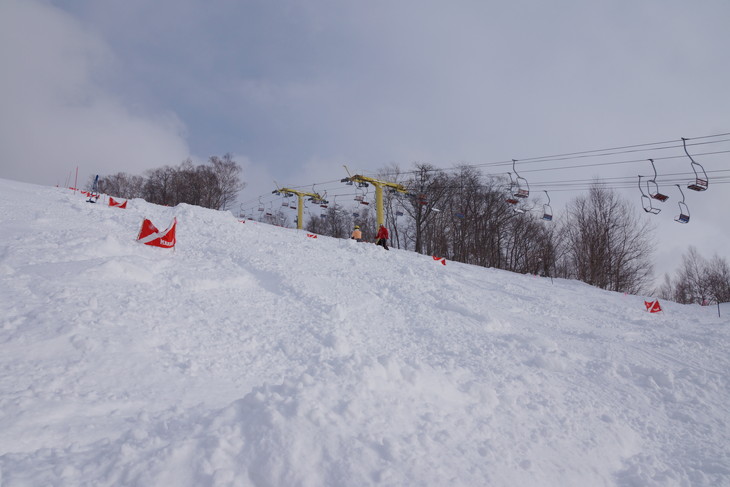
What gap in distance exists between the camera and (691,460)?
3.29 metres

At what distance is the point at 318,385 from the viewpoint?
358cm

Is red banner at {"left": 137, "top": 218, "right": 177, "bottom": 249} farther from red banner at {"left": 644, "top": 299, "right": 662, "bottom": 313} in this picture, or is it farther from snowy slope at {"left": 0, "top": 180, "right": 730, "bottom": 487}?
red banner at {"left": 644, "top": 299, "right": 662, "bottom": 313}

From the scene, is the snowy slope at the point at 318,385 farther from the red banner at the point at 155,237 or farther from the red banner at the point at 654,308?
the red banner at the point at 654,308

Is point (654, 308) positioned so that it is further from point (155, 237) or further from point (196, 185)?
point (196, 185)

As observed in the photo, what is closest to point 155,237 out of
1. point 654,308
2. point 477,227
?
point 654,308

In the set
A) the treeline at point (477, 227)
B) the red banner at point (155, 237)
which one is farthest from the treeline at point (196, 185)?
the red banner at point (155, 237)

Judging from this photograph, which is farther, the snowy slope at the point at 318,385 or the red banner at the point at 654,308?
the red banner at the point at 654,308

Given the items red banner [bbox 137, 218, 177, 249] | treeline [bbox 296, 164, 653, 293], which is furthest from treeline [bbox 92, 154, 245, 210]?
red banner [bbox 137, 218, 177, 249]

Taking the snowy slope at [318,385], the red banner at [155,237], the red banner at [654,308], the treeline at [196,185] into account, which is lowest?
the snowy slope at [318,385]

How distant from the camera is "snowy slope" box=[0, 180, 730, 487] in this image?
2.67 m

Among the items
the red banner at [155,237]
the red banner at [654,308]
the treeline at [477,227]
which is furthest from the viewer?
the treeline at [477,227]

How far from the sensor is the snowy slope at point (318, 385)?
105 inches

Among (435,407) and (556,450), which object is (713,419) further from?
(435,407)

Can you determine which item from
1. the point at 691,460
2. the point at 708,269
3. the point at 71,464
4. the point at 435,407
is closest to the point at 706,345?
the point at 691,460
